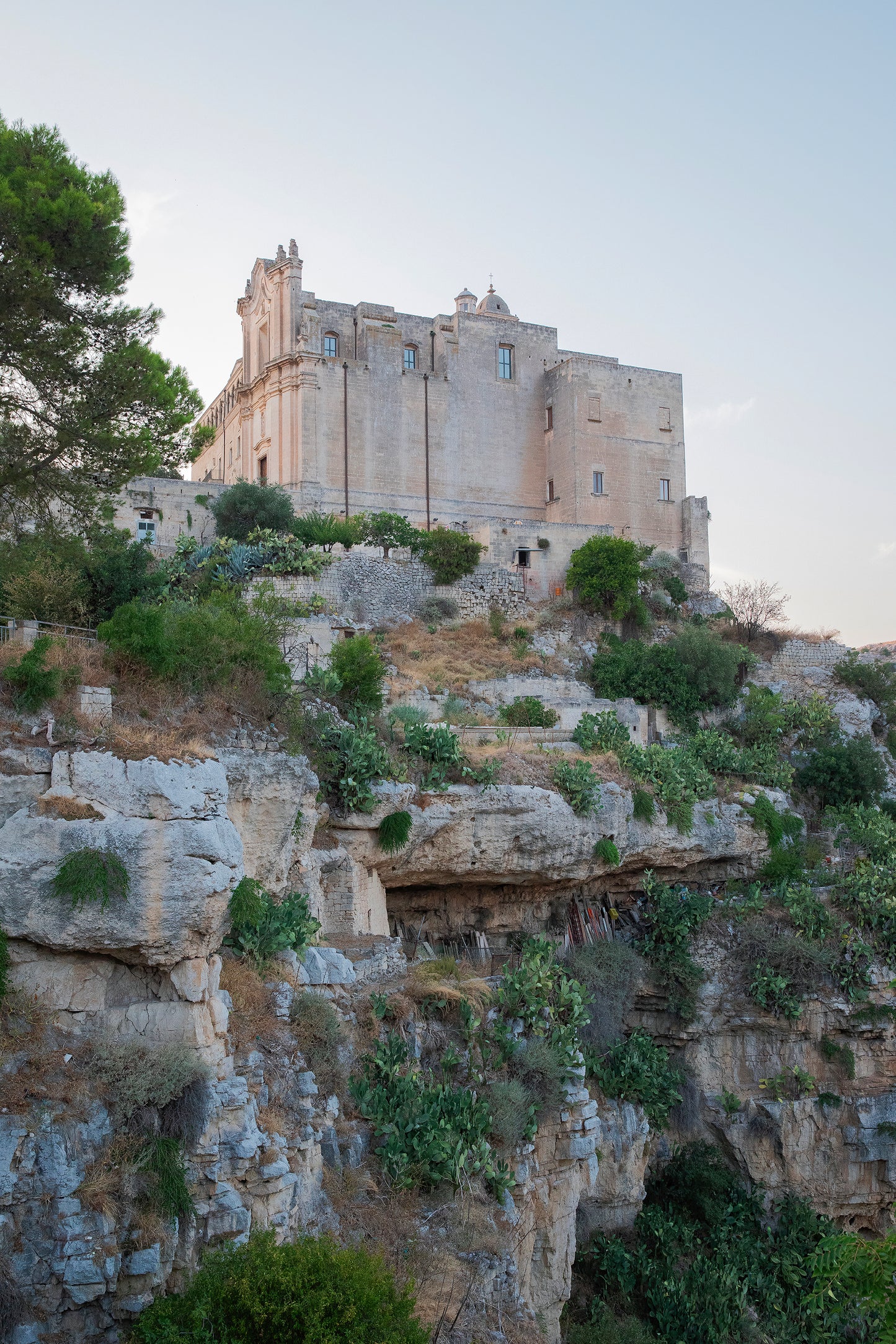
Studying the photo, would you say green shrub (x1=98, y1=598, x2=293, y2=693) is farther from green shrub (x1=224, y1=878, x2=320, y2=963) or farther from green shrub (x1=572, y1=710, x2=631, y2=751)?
green shrub (x1=572, y1=710, x2=631, y2=751)

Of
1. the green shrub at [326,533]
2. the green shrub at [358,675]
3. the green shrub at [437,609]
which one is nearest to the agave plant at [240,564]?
the green shrub at [326,533]

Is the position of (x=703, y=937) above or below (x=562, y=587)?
below

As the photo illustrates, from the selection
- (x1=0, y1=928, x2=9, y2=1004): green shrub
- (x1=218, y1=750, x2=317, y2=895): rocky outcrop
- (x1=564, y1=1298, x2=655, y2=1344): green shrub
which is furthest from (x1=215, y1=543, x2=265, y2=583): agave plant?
(x1=0, y1=928, x2=9, y2=1004): green shrub

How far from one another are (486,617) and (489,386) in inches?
472

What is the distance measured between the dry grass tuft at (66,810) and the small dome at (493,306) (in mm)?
35554

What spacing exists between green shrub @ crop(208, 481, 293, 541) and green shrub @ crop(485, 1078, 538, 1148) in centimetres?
2014

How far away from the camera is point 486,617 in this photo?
3131cm

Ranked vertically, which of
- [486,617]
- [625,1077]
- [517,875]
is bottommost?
[625,1077]

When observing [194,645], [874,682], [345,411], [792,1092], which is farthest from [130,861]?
[345,411]

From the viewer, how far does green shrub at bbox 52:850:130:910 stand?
9.56 m

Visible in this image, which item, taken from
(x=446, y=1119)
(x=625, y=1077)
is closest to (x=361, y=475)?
(x=625, y=1077)

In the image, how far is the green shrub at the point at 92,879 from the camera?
9562mm

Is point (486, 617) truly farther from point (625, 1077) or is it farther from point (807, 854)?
point (625, 1077)

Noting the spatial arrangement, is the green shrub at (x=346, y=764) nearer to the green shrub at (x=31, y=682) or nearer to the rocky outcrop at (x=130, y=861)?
the rocky outcrop at (x=130, y=861)
